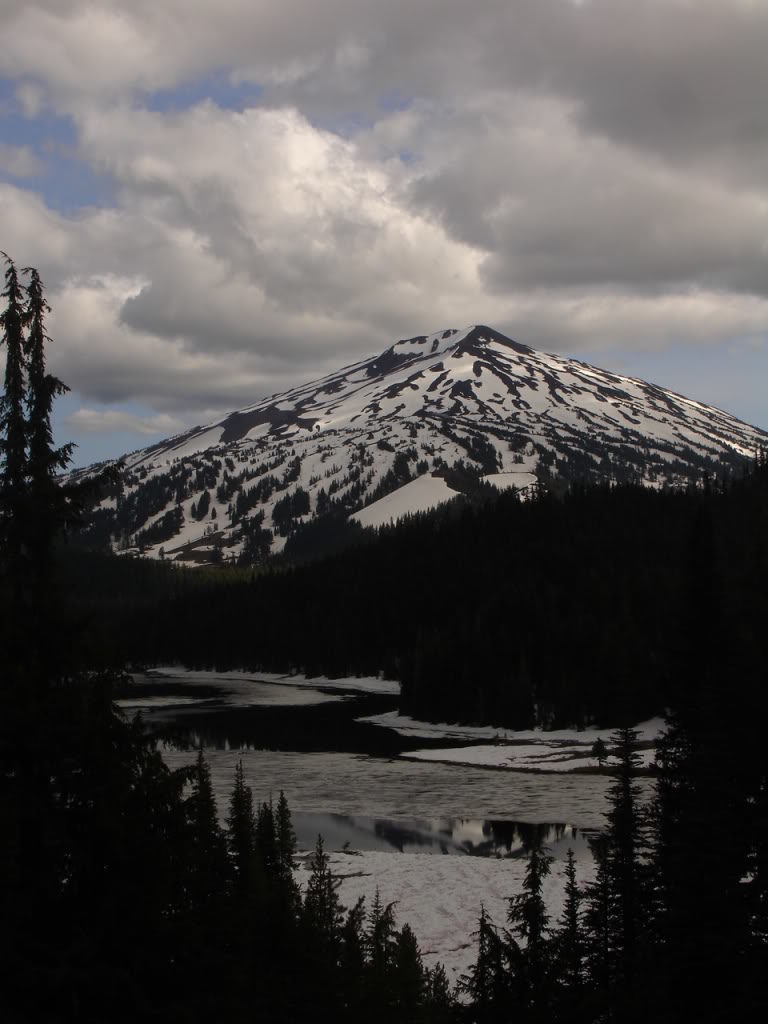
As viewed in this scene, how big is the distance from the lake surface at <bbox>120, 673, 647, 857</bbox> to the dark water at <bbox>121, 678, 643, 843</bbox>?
0.07m

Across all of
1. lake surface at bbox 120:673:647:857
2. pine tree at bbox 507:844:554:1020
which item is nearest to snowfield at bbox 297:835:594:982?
lake surface at bbox 120:673:647:857

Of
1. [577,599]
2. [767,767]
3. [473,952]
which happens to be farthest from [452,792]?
[577,599]

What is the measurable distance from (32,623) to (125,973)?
188 inches

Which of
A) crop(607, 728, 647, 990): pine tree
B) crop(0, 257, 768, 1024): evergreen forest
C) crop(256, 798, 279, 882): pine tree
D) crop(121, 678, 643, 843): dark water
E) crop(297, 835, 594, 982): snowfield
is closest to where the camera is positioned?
crop(0, 257, 768, 1024): evergreen forest

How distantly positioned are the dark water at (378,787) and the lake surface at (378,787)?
0.07 metres

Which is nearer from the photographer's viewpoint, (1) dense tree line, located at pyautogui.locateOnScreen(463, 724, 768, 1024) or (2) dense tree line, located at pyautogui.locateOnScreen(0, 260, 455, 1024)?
(2) dense tree line, located at pyautogui.locateOnScreen(0, 260, 455, 1024)

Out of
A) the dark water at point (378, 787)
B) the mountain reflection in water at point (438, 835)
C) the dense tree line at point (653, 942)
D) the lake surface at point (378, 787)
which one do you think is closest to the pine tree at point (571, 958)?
the dense tree line at point (653, 942)

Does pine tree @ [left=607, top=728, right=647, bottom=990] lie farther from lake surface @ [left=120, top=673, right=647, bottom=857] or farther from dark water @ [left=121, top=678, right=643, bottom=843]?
dark water @ [left=121, top=678, right=643, bottom=843]

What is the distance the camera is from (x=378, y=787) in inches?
2451

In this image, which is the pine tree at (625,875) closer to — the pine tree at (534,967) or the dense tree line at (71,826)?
the pine tree at (534,967)

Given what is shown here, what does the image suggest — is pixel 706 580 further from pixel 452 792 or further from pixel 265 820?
pixel 452 792

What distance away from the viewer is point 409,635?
6171 inches

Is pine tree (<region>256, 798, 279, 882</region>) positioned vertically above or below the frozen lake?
above

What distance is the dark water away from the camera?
49062mm
